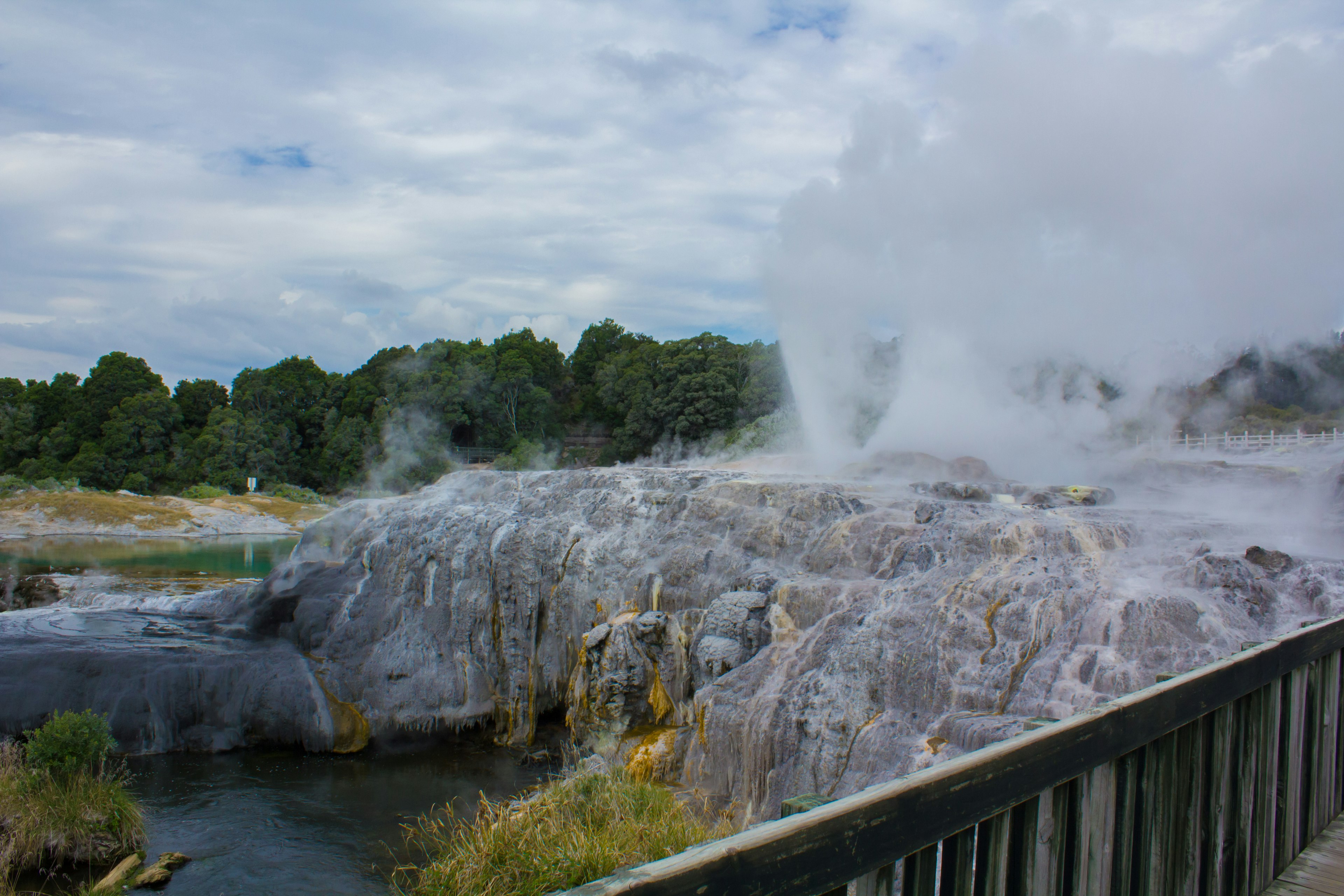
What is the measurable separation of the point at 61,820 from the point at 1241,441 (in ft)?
87.9

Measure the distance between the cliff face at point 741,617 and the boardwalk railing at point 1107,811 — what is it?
273 cm

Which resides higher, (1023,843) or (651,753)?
(1023,843)

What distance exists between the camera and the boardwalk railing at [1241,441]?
2138cm

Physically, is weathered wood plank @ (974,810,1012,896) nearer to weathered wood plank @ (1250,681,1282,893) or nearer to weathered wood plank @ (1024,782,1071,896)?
weathered wood plank @ (1024,782,1071,896)

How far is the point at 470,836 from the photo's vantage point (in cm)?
574

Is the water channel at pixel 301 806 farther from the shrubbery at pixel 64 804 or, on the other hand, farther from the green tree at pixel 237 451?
the green tree at pixel 237 451

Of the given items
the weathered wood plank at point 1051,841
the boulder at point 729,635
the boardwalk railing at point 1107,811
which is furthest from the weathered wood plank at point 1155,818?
the boulder at point 729,635

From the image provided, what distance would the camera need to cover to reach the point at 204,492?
4103cm

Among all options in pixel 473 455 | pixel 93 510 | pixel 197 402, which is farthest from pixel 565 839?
pixel 197 402

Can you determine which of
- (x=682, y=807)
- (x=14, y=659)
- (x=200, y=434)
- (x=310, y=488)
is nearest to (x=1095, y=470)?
(x=682, y=807)

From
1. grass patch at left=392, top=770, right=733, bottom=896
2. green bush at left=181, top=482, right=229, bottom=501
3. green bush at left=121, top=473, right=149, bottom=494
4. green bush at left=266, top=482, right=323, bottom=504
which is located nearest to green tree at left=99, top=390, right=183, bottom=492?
green bush at left=121, top=473, right=149, bottom=494

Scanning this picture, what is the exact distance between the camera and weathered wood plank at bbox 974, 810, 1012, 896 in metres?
1.52

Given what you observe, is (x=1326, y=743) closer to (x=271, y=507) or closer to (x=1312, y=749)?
(x=1312, y=749)

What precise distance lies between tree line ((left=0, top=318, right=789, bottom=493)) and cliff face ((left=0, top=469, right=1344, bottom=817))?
21770 mm
